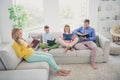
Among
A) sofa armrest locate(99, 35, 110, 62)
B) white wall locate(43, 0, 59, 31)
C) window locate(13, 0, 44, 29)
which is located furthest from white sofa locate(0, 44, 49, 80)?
window locate(13, 0, 44, 29)

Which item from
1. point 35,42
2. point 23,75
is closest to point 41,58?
point 23,75

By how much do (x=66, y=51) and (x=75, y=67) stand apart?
401 millimetres

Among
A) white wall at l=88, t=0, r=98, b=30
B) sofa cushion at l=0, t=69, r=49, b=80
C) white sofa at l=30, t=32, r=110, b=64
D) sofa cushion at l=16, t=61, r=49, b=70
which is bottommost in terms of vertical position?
white sofa at l=30, t=32, r=110, b=64

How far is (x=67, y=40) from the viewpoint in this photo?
426cm

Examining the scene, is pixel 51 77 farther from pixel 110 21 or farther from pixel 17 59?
pixel 110 21

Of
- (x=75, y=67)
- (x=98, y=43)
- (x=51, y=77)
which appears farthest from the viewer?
(x=98, y=43)

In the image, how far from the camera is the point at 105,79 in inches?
128

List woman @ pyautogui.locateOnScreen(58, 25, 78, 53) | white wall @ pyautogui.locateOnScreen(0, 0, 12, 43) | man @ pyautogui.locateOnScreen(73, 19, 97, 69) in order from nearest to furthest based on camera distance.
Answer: man @ pyautogui.locateOnScreen(73, 19, 97, 69) < woman @ pyautogui.locateOnScreen(58, 25, 78, 53) < white wall @ pyautogui.locateOnScreen(0, 0, 12, 43)

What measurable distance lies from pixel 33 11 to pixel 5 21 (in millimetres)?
1025

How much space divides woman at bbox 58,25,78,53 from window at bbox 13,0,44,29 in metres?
2.19

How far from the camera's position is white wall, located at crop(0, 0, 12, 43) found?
5.89 metres

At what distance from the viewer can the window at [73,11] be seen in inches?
244

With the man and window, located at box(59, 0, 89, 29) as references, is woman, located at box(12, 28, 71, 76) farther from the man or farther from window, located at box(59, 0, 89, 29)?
window, located at box(59, 0, 89, 29)

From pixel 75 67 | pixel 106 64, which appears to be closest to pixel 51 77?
pixel 75 67
